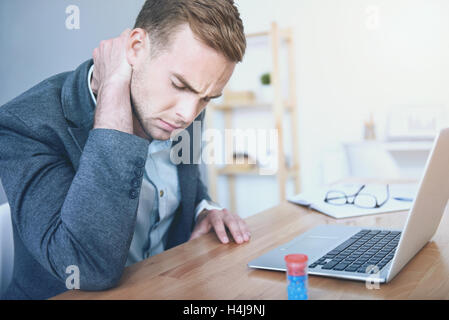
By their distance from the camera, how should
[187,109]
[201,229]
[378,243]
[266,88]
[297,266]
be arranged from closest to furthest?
[297,266], [378,243], [187,109], [201,229], [266,88]

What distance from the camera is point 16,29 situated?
85 centimetres

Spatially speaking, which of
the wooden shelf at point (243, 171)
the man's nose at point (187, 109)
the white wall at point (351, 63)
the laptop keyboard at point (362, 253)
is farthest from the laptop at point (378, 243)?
the wooden shelf at point (243, 171)

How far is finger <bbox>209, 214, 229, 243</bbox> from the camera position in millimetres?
857

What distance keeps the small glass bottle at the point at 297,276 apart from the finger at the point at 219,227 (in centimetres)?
34

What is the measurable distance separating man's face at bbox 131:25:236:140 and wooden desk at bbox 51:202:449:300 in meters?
0.28

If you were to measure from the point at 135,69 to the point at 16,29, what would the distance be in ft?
0.85

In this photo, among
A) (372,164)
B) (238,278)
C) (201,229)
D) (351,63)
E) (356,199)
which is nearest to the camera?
(238,278)

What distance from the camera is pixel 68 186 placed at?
709mm

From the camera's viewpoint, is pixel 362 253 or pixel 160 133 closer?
pixel 362 253

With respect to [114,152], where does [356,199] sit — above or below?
below

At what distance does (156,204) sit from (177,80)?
333mm

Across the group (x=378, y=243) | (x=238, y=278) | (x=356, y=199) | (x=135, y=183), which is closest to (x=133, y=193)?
(x=135, y=183)

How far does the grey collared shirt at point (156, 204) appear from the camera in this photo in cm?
101

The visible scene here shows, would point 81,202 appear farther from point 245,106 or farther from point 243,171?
point 245,106
